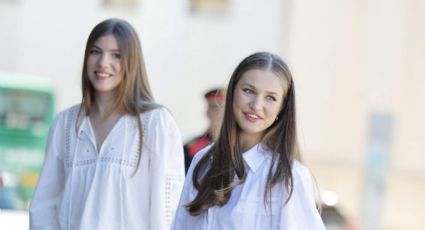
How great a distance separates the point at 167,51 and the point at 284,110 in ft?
75.4

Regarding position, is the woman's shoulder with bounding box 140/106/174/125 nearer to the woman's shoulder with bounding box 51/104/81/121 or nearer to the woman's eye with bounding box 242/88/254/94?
the woman's shoulder with bounding box 51/104/81/121

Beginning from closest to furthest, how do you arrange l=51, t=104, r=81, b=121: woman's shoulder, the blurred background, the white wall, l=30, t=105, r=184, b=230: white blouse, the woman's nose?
1. the woman's nose
2. l=30, t=105, r=184, b=230: white blouse
3. l=51, t=104, r=81, b=121: woman's shoulder
4. the blurred background
5. the white wall

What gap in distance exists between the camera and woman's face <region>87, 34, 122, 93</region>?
462cm

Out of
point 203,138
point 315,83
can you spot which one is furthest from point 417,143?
point 203,138

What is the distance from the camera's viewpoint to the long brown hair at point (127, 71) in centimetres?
464

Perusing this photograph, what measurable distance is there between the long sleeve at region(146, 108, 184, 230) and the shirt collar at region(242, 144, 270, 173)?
69 centimetres

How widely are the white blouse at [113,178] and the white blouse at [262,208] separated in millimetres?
673

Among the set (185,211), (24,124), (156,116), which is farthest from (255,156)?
(24,124)

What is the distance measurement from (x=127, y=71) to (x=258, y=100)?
0.92 m

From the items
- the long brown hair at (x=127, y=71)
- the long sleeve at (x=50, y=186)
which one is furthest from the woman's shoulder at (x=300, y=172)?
the long sleeve at (x=50, y=186)

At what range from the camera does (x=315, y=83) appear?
87.9 ft

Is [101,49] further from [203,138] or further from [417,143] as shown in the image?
[417,143]

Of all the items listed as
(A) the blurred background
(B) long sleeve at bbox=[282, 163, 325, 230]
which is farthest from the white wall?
(B) long sleeve at bbox=[282, 163, 325, 230]

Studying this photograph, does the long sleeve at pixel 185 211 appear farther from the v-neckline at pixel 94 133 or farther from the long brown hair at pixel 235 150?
the v-neckline at pixel 94 133
